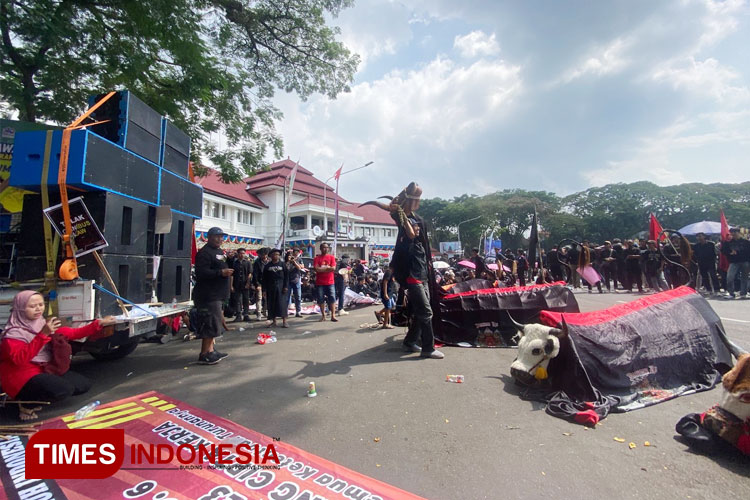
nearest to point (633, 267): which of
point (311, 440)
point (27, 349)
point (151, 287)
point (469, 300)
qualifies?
point (469, 300)

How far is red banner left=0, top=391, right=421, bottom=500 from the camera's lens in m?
2.11

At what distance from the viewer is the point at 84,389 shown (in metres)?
3.68

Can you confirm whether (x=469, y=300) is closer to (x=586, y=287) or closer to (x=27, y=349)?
(x=27, y=349)

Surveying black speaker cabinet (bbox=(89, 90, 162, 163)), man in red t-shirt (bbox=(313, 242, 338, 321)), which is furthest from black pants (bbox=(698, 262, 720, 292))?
black speaker cabinet (bbox=(89, 90, 162, 163))

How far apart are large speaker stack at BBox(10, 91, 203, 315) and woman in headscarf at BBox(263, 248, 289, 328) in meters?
2.24

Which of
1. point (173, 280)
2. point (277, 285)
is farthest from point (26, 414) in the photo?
point (277, 285)

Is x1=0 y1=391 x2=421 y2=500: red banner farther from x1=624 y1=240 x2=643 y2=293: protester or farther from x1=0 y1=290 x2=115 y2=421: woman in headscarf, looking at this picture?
x1=624 y1=240 x2=643 y2=293: protester

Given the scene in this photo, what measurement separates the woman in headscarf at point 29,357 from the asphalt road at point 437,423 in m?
0.26

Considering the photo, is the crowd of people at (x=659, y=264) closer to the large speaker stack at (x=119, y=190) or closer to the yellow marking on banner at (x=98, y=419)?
the large speaker stack at (x=119, y=190)

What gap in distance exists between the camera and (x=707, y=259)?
10.7 m

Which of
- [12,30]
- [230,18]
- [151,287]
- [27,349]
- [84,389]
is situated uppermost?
[230,18]

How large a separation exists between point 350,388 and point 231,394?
129cm

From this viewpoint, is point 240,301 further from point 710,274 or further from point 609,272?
point 710,274

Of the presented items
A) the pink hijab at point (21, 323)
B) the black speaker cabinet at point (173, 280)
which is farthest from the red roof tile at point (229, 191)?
the pink hijab at point (21, 323)
